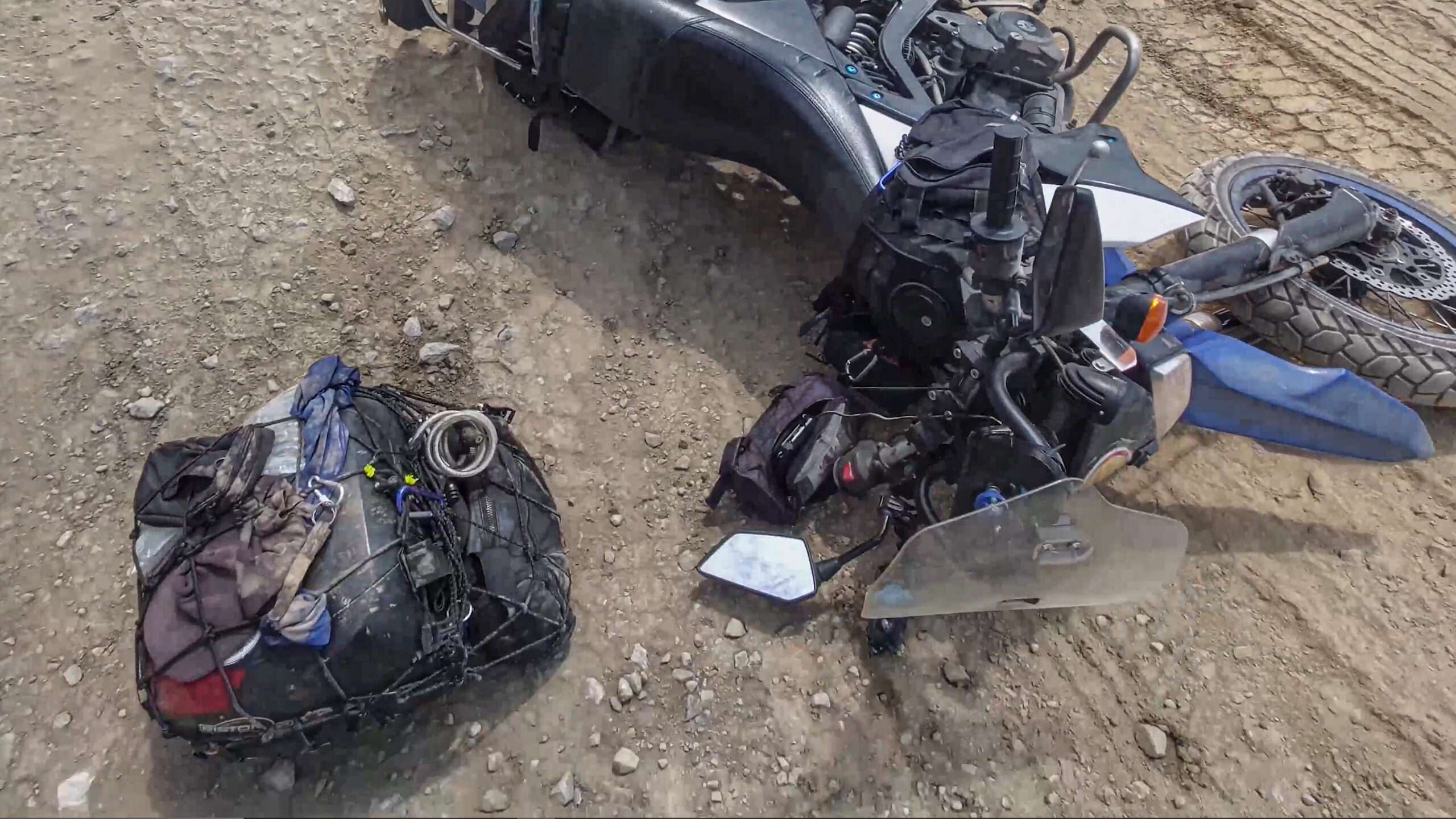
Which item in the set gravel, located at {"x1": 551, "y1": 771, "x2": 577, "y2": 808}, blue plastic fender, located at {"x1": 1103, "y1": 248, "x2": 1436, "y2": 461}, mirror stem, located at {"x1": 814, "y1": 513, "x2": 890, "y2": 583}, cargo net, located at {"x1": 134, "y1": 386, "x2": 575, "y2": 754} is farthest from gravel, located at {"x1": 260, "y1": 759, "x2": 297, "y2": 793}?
blue plastic fender, located at {"x1": 1103, "y1": 248, "x2": 1436, "y2": 461}

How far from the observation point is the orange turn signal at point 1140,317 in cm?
240

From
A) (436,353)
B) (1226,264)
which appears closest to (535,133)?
(436,353)

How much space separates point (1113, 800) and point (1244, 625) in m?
0.85

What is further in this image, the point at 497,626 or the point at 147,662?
the point at 497,626

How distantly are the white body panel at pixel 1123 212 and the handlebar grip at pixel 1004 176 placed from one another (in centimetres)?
73

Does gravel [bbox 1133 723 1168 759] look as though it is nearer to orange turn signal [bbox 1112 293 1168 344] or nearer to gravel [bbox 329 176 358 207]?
orange turn signal [bbox 1112 293 1168 344]

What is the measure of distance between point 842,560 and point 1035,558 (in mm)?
704

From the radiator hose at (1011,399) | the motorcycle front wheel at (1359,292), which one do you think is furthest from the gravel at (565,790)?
the motorcycle front wheel at (1359,292)

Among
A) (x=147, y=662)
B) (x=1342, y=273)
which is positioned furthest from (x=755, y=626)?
(x=1342, y=273)

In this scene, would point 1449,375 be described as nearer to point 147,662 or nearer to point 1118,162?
point 1118,162

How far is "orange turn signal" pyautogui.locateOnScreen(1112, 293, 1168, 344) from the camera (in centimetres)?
240

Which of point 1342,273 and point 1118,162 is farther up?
point 1118,162

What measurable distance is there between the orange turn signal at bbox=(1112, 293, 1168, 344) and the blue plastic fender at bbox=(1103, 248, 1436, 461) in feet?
1.45

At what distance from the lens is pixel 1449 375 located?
3375mm
